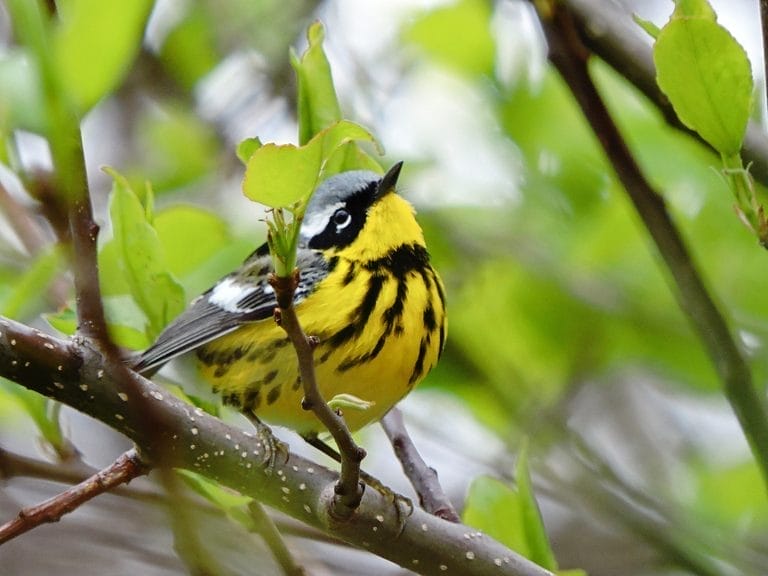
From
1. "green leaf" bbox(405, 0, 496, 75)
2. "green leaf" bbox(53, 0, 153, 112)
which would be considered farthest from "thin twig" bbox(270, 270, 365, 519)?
"green leaf" bbox(405, 0, 496, 75)

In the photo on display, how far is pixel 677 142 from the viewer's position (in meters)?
1.99

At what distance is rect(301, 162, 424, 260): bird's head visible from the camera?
2.10 metres

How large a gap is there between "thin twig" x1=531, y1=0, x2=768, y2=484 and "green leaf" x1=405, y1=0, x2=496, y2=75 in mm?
771

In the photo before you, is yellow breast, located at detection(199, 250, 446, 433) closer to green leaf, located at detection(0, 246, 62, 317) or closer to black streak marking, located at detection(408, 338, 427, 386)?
black streak marking, located at detection(408, 338, 427, 386)

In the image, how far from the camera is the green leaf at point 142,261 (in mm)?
1403

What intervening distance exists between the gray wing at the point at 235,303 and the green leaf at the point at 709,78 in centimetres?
95

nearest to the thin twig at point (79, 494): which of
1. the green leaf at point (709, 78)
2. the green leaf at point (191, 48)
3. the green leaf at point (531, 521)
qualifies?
the green leaf at point (531, 521)

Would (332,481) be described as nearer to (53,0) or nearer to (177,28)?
(53,0)

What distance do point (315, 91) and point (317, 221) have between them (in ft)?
2.81

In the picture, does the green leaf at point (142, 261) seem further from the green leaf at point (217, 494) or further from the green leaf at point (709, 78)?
the green leaf at point (709, 78)

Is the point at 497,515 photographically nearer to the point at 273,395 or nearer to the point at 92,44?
the point at 273,395

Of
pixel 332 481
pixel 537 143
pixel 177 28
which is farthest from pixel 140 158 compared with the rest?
pixel 332 481

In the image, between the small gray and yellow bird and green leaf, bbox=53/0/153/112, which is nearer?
green leaf, bbox=53/0/153/112

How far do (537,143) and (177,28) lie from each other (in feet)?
3.18
